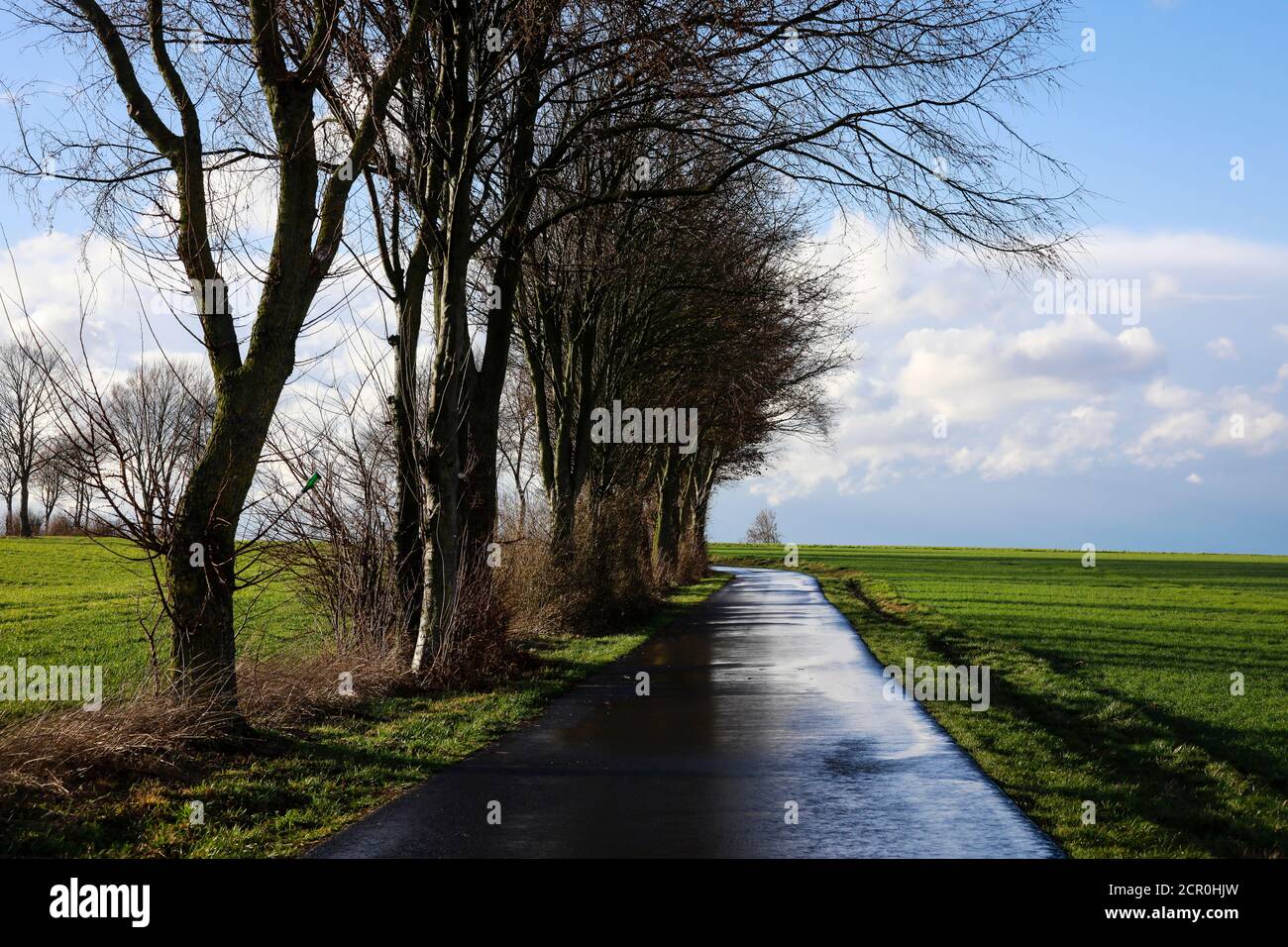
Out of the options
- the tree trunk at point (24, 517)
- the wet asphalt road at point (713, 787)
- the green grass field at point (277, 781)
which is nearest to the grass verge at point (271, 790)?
the green grass field at point (277, 781)

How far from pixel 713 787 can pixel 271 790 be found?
3106 mm

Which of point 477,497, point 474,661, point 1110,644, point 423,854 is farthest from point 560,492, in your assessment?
point 423,854

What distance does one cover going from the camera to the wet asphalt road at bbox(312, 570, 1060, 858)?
6648 millimetres

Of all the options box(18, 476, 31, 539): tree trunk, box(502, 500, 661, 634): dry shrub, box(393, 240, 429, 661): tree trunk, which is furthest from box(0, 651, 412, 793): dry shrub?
box(18, 476, 31, 539): tree trunk

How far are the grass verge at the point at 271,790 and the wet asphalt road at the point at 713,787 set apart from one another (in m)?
0.34

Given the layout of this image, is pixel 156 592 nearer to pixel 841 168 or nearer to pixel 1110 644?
pixel 841 168

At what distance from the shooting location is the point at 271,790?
7871 millimetres

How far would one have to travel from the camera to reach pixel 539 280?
882 inches

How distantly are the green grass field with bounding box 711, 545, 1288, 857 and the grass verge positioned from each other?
15.0ft

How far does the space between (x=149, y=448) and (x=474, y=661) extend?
18.9 ft

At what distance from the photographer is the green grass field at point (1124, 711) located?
7902mm
